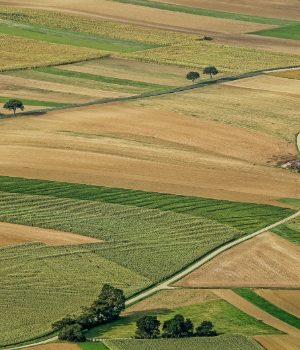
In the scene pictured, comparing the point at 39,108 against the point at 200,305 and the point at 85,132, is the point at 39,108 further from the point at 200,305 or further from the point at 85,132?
the point at 200,305

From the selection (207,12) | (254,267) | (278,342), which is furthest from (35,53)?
(278,342)

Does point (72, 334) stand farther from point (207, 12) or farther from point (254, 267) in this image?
point (207, 12)

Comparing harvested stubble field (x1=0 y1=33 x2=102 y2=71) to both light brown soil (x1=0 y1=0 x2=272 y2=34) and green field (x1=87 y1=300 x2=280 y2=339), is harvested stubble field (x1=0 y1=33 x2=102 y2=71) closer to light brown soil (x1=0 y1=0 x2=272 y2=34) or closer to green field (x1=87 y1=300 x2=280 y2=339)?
light brown soil (x1=0 y1=0 x2=272 y2=34)

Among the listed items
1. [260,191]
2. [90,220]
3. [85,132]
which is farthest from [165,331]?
Result: [85,132]

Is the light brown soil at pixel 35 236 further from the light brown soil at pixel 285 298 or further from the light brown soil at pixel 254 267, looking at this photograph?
the light brown soil at pixel 285 298

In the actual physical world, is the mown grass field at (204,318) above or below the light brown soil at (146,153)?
below

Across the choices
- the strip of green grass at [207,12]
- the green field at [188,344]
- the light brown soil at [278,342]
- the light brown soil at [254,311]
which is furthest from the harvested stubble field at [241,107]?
the green field at [188,344]
